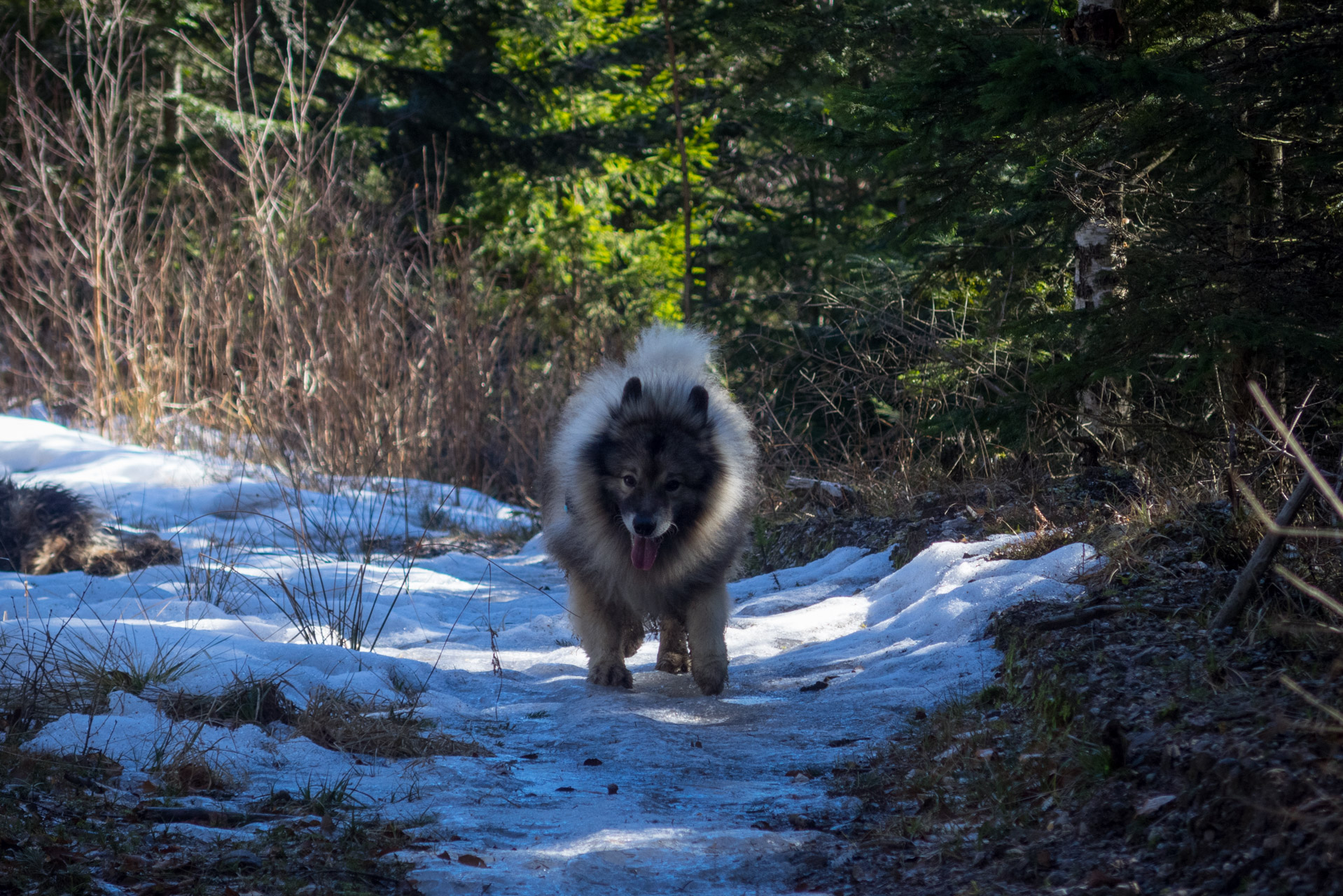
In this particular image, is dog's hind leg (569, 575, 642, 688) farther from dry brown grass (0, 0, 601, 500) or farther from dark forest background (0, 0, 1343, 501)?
dry brown grass (0, 0, 601, 500)

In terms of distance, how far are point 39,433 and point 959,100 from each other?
9470mm

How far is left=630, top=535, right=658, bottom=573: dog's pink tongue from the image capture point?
4910 mm

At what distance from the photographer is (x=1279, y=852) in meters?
2.30

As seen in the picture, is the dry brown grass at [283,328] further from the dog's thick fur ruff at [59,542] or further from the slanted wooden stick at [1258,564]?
the slanted wooden stick at [1258,564]

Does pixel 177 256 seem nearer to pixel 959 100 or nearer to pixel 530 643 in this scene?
pixel 530 643

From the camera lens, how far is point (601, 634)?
5102 millimetres

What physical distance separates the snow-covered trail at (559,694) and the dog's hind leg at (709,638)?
10 cm

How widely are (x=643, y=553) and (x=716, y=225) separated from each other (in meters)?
14.9

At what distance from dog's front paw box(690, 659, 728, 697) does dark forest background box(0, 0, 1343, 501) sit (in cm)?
227

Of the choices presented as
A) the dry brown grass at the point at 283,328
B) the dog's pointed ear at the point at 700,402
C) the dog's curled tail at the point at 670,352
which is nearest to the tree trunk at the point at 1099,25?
the dog's curled tail at the point at 670,352

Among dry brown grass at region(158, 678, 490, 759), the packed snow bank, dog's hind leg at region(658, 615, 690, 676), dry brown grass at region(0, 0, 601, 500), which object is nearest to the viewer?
dry brown grass at region(158, 678, 490, 759)

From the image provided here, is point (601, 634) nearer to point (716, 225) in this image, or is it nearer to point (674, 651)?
point (674, 651)

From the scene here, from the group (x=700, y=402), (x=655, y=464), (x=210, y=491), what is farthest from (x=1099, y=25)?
(x=210, y=491)

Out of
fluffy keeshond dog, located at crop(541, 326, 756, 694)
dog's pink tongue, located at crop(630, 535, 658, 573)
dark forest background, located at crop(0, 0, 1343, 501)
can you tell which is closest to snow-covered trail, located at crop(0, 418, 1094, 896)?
fluffy keeshond dog, located at crop(541, 326, 756, 694)
